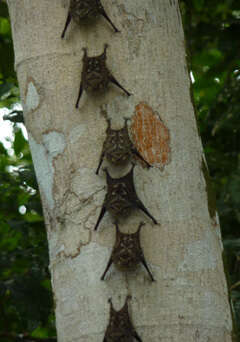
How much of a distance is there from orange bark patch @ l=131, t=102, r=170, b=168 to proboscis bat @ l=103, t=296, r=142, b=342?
1.97ft

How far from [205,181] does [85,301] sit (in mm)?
668

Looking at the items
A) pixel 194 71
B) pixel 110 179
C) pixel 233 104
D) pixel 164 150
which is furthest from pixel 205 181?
pixel 194 71

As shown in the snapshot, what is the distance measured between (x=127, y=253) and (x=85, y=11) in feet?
3.28

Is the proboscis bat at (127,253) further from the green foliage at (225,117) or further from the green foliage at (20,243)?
the green foliage at (225,117)

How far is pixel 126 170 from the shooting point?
2150 millimetres

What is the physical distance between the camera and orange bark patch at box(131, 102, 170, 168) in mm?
2188

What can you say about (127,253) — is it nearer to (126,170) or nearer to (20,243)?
(126,170)

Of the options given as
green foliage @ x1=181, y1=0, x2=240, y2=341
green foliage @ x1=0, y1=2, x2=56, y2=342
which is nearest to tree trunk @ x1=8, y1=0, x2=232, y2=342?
green foliage @ x1=0, y1=2, x2=56, y2=342

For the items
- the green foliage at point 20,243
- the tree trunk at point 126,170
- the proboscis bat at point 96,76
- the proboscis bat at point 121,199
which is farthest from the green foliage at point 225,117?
the proboscis bat at point 96,76

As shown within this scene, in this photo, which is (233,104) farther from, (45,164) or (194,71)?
(45,164)

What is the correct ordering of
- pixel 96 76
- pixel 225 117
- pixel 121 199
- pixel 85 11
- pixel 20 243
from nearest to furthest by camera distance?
pixel 121 199
pixel 96 76
pixel 85 11
pixel 225 117
pixel 20 243

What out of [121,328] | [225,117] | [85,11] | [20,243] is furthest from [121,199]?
[20,243]

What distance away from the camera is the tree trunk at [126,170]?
1.98 m

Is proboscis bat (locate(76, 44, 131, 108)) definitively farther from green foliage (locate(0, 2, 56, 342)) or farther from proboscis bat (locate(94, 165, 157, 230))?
green foliage (locate(0, 2, 56, 342))
